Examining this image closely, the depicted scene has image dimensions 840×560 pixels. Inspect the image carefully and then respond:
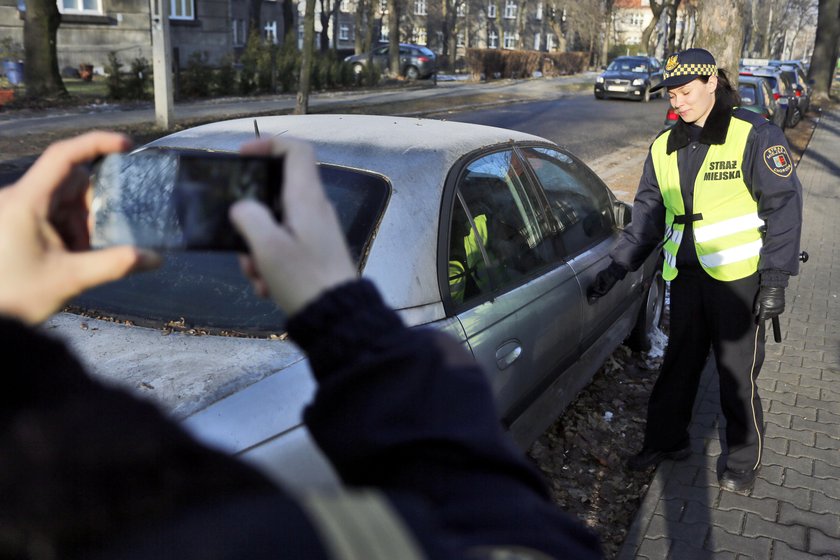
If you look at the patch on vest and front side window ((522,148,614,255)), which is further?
front side window ((522,148,614,255))

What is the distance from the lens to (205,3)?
98.7ft

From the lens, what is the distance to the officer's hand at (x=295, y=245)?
955mm

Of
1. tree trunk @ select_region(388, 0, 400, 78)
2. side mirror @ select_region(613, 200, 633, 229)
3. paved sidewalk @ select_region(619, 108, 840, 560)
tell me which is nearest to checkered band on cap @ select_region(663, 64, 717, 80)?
side mirror @ select_region(613, 200, 633, 229)

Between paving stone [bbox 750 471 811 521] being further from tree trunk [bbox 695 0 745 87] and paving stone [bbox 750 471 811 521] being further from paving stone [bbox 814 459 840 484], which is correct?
tree trunk [bbox 695 0 745 87]

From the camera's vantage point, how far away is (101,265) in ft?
3.15

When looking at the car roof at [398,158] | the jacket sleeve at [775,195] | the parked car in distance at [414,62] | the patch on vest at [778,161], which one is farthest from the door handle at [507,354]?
the parked car in distance at [414,62]

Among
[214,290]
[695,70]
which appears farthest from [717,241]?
[214,290]

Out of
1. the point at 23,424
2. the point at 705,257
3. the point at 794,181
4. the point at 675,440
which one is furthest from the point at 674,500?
the point at 23,424

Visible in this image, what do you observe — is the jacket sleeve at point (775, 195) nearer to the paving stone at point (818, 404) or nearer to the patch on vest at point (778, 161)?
the patch on vest at point (778, 161)

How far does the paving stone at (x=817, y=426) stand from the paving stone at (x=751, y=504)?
0.85 m

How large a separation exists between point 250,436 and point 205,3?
101 feet

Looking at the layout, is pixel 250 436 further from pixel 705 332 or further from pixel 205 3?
pixel 205 3

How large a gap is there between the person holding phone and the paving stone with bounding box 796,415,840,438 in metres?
3.77

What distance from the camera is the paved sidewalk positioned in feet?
10.7
